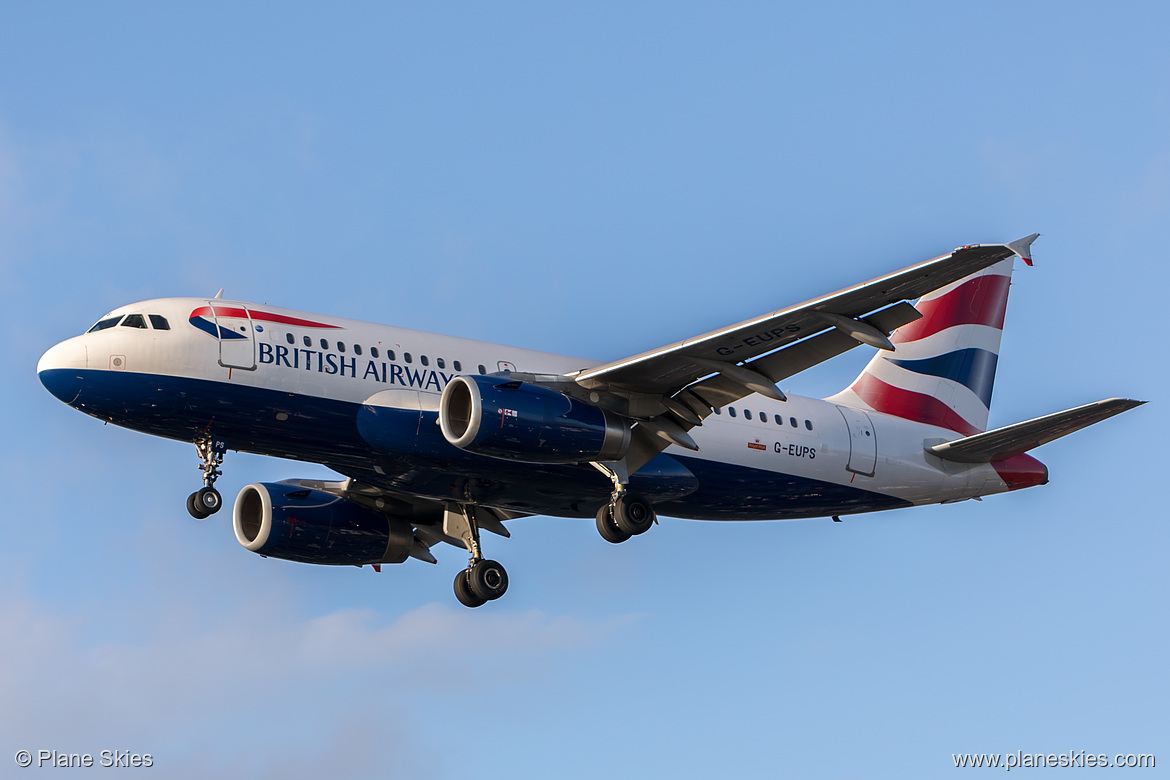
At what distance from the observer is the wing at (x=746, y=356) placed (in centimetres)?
2570

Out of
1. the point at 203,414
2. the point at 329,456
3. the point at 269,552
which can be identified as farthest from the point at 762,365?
the point at 269,552

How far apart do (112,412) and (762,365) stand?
43.0ft

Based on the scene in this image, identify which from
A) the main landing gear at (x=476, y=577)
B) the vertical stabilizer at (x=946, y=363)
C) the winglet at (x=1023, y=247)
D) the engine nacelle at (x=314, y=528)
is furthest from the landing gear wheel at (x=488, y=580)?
the winglet at (x=1023, y=247)

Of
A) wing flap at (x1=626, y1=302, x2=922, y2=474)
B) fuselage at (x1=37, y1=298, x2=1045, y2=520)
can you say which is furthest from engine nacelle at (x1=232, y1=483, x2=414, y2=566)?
wing flap at (x1=626, y1=302, x2=922, y2=474)

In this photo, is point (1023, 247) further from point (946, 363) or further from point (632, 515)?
point (946, 363)

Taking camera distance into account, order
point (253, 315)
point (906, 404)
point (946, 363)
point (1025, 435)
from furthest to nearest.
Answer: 1. point (946, 363)
2. point (906, 404)
3. point (1025, 435)
4. point (253, 315)

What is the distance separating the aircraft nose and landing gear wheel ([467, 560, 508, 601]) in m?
10.7

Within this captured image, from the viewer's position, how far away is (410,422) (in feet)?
96.8

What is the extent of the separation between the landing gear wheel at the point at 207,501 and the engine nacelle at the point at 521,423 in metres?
4.81

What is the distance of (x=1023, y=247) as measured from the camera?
23469mm

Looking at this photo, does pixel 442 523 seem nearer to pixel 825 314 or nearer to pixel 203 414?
pixel 203 414

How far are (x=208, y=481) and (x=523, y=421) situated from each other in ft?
21.6

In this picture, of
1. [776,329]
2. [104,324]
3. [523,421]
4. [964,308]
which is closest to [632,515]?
[523,421]

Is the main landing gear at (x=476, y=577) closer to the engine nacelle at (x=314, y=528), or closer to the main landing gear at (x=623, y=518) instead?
the engine nacelle at (x=314, y=528)
